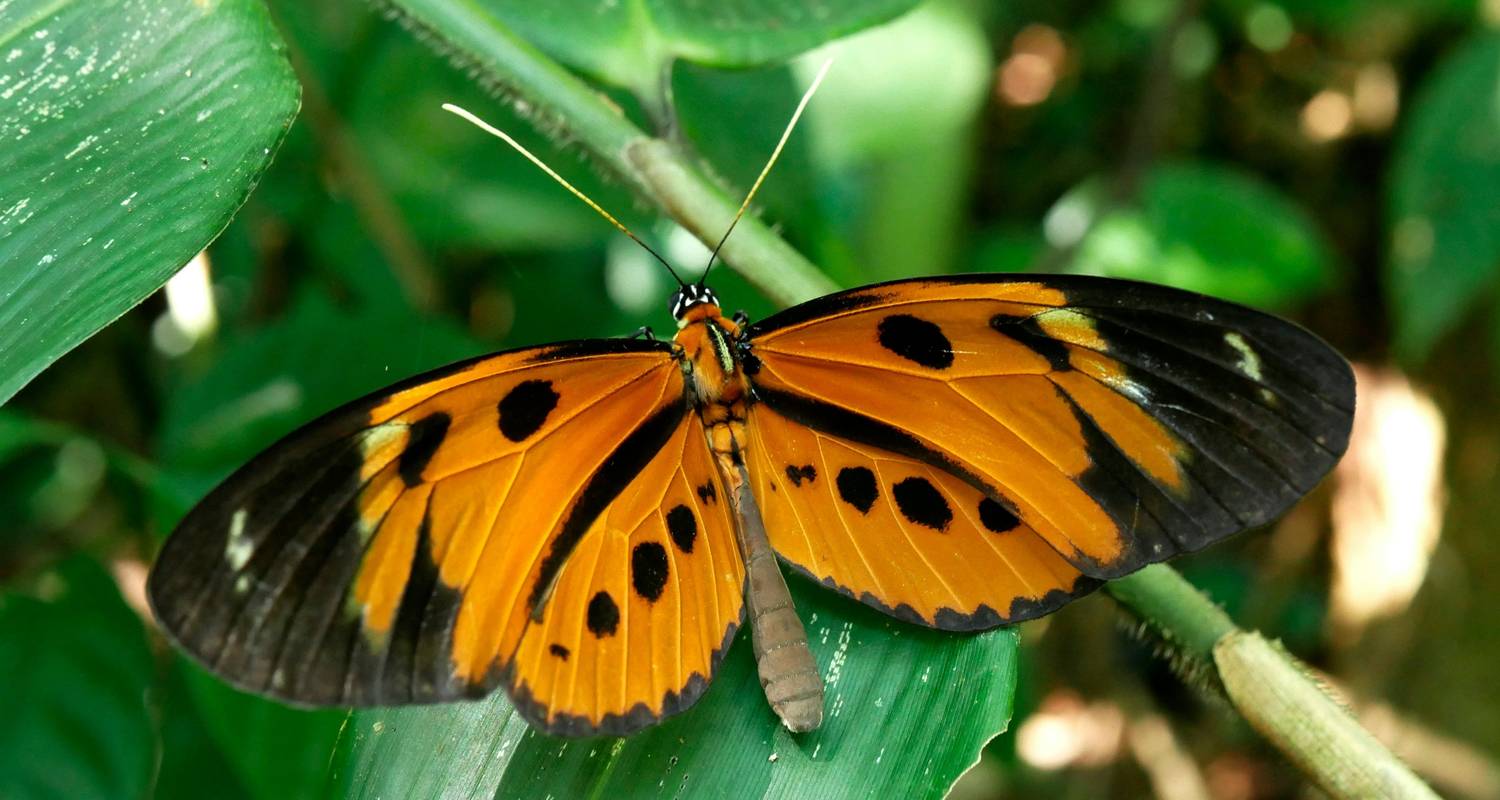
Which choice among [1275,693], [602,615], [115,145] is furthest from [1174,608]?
[115,145]

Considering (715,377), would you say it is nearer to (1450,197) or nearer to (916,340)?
(916,340)

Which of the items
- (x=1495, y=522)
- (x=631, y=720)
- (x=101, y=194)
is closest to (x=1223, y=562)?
(x=1495, y=522)

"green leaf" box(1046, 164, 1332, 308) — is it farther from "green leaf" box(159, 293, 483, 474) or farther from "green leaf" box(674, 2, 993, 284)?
"green leaf" box(159, 293, 483, 474)

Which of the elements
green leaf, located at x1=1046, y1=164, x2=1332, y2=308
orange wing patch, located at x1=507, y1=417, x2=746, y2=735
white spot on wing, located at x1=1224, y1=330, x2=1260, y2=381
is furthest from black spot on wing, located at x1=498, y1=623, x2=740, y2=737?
green leaf, located at x1=1046, y1=164, x2=1332, y2=308

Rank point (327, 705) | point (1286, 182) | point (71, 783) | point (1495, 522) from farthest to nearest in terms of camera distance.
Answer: point (1286, 182) < point (1495, 522) < point (71, 783) < point (327, 705)

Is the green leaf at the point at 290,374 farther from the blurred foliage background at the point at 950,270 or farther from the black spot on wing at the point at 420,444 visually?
the black spot on wing at the point at 420,444

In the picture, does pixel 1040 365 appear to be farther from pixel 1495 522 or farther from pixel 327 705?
pixel 1495 522
